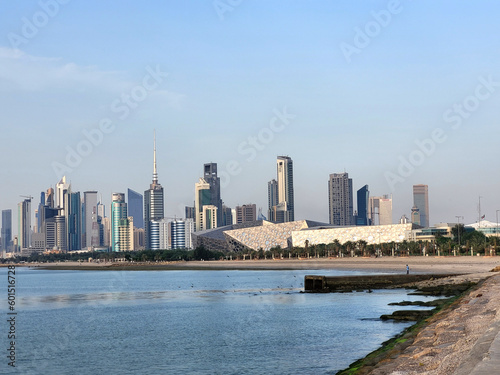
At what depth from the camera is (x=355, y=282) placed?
68375 mm

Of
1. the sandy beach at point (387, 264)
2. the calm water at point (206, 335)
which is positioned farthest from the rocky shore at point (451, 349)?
the sandy beach at point (387, 264)

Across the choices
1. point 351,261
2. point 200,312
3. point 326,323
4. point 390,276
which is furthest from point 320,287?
point 351,261

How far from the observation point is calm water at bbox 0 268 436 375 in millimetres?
28141

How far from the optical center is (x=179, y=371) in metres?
26.7

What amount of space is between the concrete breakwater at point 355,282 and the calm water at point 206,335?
5378mm

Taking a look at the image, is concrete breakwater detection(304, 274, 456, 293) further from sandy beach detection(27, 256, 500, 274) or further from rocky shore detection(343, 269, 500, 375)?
rocky shore detection(343, 269, 500, 375)

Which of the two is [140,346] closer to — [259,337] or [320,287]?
[259,337]

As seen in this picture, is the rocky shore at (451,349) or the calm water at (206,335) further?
the calm water at (206,335)

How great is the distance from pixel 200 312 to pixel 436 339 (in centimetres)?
3194

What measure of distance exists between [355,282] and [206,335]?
33415 mm

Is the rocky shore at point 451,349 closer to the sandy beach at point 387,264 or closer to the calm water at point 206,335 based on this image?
the calm water at point 206,335

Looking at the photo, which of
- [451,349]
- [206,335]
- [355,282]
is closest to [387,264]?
[355,282]

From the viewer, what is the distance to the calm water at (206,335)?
28.1m

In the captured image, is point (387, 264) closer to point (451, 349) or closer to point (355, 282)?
point (355, 282)
